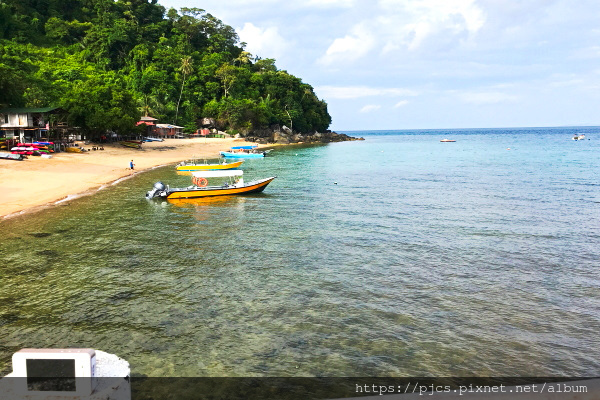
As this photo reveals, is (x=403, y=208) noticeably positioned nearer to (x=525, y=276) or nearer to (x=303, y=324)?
(x=525, y=276)

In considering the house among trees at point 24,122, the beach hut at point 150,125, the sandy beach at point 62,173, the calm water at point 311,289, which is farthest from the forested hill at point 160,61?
the calm water at point 311,289

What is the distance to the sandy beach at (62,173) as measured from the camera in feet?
98.6

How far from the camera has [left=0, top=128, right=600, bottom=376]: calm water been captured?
10125mm

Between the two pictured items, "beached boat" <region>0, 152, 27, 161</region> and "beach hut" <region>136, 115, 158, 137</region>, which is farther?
"beach hut" <region>136, 115, 158, 137</region>

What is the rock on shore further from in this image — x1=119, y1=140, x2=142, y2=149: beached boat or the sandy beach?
the sandy beach

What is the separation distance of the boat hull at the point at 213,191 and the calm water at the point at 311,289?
3.93m

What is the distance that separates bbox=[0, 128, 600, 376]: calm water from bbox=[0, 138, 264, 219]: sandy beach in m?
3.15

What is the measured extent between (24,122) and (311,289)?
61.3 m

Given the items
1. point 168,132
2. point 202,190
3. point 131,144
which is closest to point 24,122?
point 131,144

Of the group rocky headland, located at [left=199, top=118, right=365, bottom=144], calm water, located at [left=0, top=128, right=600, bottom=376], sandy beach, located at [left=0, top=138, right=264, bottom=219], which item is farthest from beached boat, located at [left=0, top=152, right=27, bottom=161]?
rocky headland, located at [left=199, top=118, right=365, bottom=144]

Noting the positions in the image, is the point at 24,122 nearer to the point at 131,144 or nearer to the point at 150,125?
the point at 131,144

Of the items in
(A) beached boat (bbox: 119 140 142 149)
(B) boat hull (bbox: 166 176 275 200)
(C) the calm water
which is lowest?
(C) the calm water

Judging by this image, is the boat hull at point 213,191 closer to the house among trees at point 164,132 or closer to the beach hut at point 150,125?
the beach hut at point 150,125

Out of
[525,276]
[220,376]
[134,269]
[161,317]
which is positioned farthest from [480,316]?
[134,269]
